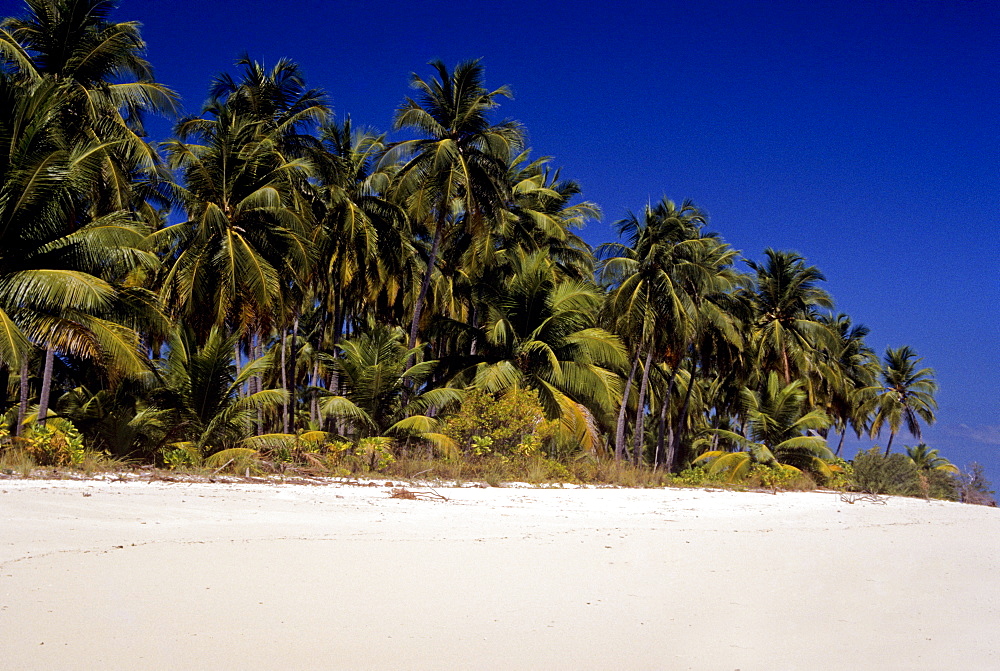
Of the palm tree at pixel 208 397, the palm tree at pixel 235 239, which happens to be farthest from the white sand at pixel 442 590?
the palm tree at pixel 235 239

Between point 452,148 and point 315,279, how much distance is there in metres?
4.99

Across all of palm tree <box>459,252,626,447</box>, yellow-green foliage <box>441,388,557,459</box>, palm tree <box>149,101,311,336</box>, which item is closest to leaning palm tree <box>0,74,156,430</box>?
palm tree <box>149,101,311,336</box>

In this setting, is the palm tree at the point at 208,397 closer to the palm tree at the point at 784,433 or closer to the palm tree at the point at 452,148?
the palm tree at the point at 452,148

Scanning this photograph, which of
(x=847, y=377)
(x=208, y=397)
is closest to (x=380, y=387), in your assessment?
(x=208, y=397)

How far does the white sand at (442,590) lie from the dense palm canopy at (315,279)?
4.90m

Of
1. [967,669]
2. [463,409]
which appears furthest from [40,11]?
[967,669]

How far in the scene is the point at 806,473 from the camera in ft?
81.4

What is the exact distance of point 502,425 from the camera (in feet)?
58.0

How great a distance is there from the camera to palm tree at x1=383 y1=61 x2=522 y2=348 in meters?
20.2

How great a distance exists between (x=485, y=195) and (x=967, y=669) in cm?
1784

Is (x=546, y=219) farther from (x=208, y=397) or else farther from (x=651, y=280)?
(x=208, y=397)

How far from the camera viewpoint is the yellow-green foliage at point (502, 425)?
17.2 meters

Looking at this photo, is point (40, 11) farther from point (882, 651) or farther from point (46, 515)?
point (882, 651)

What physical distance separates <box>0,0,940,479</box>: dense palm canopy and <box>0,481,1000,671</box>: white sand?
4904 mm
